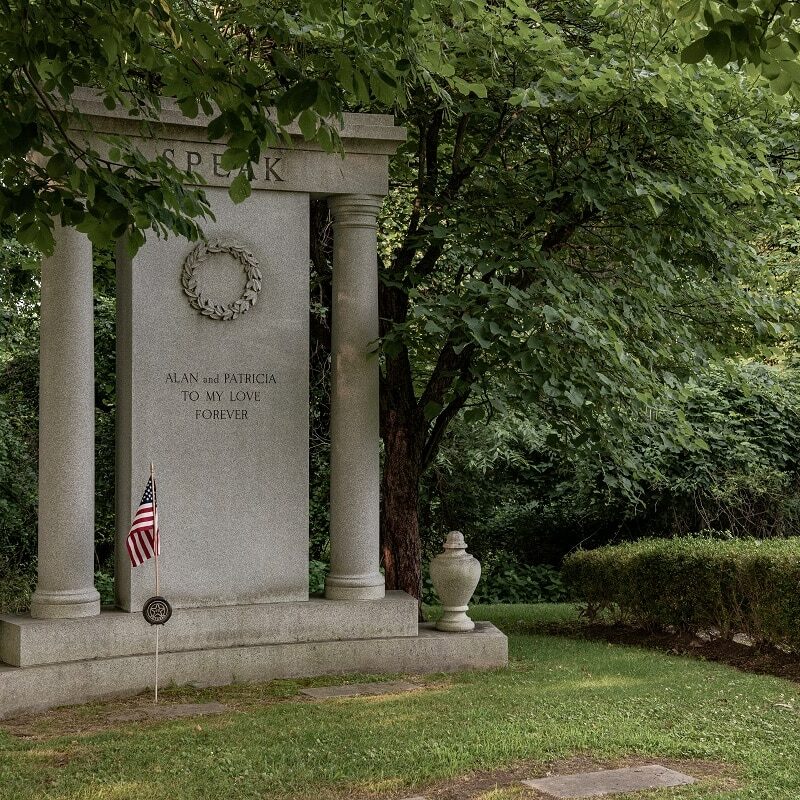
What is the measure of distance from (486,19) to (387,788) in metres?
5.71

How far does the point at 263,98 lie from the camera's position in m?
5.82

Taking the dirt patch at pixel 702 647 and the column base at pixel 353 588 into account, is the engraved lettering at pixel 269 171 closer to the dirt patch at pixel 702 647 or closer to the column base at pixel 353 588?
the column base at pixel 353 588

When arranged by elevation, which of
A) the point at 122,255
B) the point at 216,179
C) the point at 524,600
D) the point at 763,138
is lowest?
the point at 524,600

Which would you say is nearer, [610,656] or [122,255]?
[122,255]

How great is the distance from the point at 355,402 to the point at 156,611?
2.46 metres

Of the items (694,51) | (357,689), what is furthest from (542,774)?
(694,51)

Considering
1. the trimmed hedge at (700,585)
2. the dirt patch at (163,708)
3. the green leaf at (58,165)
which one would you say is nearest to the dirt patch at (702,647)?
the trimmed hedge at (700,585)

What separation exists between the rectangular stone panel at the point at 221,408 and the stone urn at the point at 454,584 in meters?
1.22

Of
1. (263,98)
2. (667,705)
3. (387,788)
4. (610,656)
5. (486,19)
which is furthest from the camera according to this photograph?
(610,656)

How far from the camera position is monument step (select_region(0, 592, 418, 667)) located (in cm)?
780

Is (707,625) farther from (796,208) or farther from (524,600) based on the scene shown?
(524,600)

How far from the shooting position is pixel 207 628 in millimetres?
8383

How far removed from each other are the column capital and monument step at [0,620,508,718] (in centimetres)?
327

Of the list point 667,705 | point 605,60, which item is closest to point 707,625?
point 667,705
